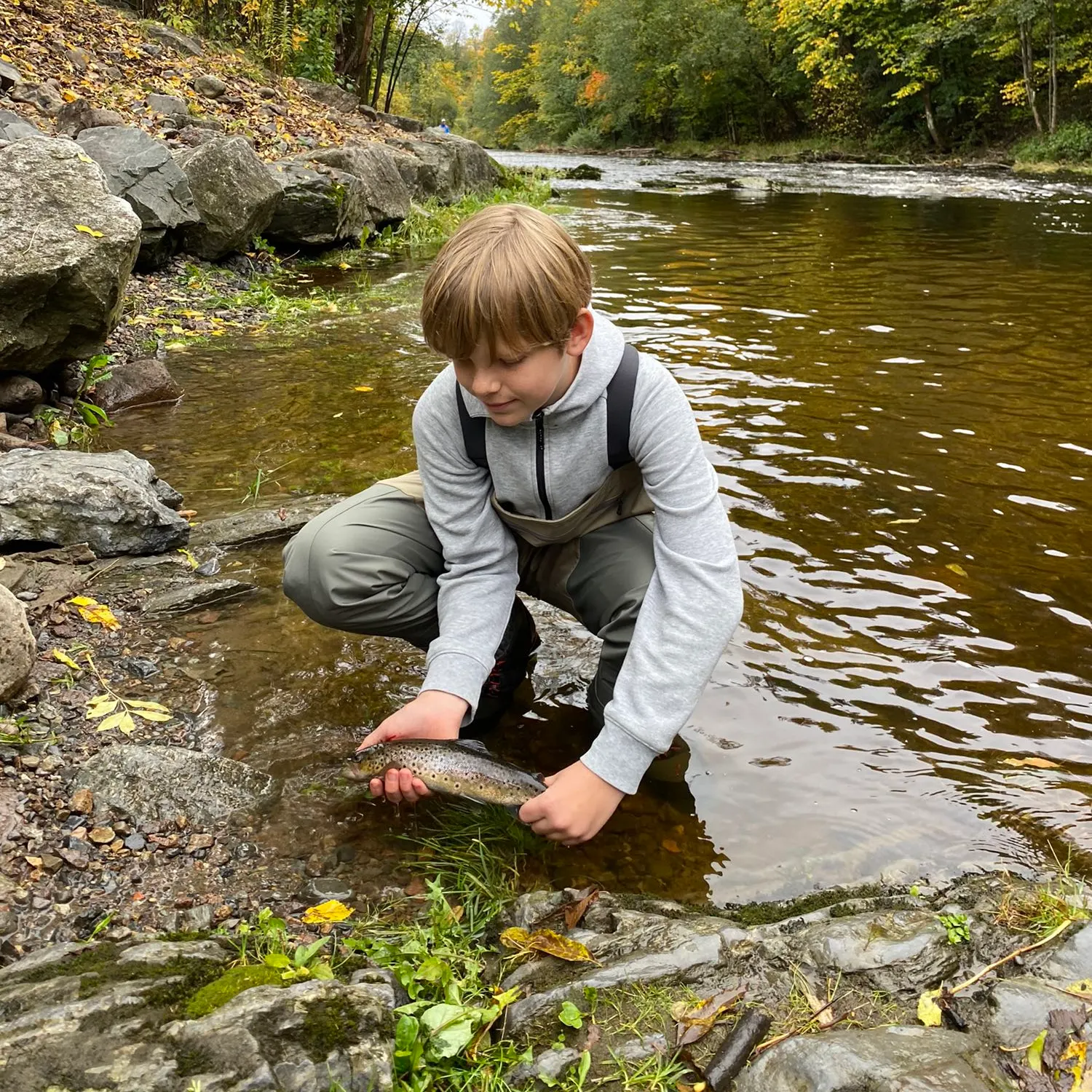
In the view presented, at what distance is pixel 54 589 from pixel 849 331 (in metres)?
6.76

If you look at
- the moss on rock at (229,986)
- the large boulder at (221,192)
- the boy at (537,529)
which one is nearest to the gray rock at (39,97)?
the large boulder at (221,192)

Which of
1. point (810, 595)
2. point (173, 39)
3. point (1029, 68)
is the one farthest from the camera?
point (1029, 68)

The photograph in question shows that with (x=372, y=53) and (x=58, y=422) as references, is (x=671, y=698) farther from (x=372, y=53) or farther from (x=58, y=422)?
(x=372, y=53)

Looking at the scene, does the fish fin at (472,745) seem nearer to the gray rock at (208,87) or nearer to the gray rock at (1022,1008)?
the gray rock at (1022,1008)

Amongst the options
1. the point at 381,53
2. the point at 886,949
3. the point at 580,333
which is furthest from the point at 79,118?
the point at 381,53

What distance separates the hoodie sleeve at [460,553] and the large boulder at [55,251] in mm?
3247

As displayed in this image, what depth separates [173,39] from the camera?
14.5 m

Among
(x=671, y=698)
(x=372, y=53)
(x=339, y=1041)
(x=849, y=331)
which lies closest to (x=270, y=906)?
(x=339, y=1041)

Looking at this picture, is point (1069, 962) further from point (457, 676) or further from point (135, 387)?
point (135, 387)

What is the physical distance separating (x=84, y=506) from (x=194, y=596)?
655 mm

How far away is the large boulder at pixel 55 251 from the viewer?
4.74 m

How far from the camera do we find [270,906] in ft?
7.38

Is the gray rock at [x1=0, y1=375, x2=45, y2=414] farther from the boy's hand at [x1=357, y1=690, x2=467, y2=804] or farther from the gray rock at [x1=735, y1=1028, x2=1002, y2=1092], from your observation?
the gray rock at [x1=735, y1=1028, x2=1002, y2=1092]

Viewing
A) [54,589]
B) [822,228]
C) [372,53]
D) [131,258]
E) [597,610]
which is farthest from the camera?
[372,53]
